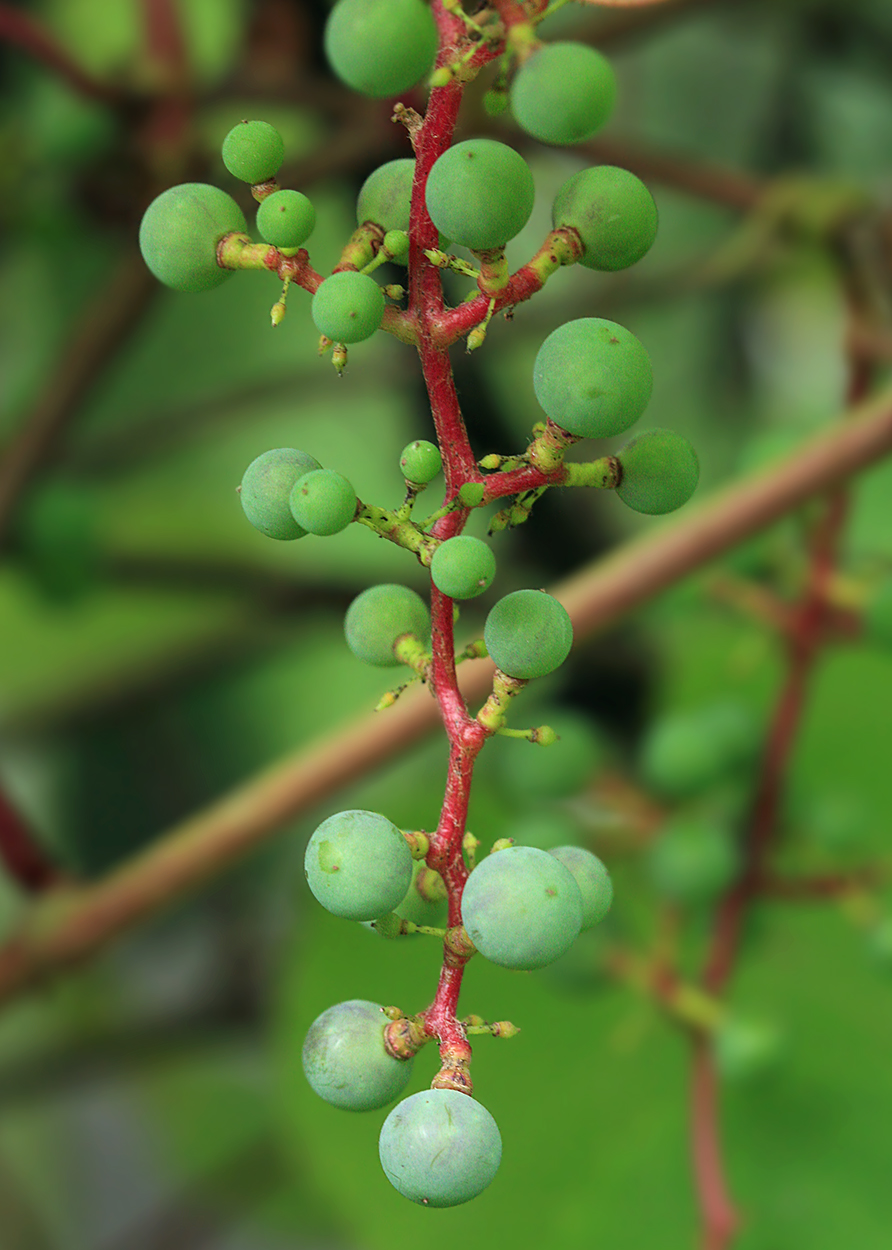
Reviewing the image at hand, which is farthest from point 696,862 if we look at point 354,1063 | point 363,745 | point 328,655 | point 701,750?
point 328,655

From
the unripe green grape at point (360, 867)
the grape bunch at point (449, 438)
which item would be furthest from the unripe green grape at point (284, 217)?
the unripe green grape at point (360, 867)

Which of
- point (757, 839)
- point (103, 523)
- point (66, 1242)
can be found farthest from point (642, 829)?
point (66, 1242)

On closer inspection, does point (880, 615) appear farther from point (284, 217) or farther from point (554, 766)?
point (284, 217)

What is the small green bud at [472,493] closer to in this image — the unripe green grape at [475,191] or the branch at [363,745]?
the unripe green grape at [475,191]

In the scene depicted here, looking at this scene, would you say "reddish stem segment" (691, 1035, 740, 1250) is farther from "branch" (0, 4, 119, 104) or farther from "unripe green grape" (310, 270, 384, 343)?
"branch" (0, 4, 119, 104)

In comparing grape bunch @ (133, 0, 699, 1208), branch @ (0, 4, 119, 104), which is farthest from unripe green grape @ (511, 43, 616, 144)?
branch @ (0, 4, 119, 104)

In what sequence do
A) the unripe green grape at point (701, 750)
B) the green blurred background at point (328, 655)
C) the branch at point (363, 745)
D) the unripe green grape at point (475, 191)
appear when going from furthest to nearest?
the green blurred background at point (328, 655)
the unripe green grape at point (701, 750)
the branch at point (363, 745)
the unripe green grape at point (475, 191)

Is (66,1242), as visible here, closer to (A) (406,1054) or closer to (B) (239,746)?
(B) (239,746)
